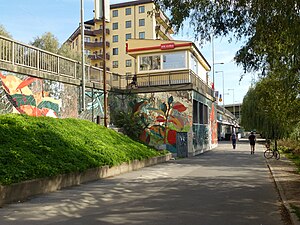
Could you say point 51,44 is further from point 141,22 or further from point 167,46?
point 141,22

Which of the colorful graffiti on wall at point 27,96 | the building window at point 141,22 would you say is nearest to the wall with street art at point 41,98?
the colorful graffiti on wall at point 27,96

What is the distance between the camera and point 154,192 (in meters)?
10.7

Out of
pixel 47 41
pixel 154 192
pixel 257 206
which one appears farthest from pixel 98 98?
pixel 47 41

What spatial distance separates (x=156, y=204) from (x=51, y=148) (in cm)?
539

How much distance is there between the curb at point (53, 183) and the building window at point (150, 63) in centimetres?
1428

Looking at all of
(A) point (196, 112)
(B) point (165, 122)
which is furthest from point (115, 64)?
(B) point (165, 122)

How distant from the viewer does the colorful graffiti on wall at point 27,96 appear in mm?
15008

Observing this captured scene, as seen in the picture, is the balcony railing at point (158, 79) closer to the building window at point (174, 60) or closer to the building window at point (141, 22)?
the building window at point (174, 60)

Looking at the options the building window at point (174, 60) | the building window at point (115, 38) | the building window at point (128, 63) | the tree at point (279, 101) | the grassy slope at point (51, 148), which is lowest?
the grassy slope at point (51, 148)

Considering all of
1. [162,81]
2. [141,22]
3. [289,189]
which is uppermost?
[141,22]

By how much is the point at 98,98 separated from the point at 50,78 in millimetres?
5550

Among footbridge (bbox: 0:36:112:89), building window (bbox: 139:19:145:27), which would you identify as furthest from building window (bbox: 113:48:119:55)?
footbridge (bbox: 0:36:112:89)

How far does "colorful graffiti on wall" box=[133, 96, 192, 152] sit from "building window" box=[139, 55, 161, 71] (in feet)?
14.2

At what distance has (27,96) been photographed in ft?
53.3
